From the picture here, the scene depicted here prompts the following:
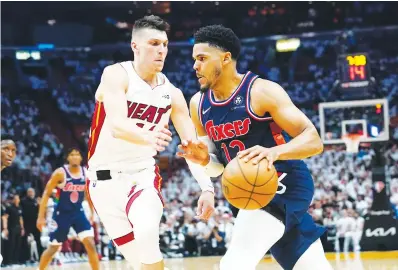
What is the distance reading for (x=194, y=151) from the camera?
4172 mm

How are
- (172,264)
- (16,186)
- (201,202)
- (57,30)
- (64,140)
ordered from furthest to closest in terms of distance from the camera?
(57,30) < (64,140) < (16,186) < (172,264) < (201,202)

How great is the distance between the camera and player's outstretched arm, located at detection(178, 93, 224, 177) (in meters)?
4.13

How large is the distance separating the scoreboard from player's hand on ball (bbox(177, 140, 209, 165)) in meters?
10.4

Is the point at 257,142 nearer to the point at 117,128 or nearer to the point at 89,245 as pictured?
the point at 117,128

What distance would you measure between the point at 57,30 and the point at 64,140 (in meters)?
5.07

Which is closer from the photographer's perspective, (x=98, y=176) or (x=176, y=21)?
(x=98, y=176)

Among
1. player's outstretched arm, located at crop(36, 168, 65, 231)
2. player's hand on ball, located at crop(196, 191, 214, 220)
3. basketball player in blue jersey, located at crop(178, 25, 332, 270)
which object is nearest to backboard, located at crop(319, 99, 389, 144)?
player's outstretched arm, located at crop(36, 168, 65, 231)

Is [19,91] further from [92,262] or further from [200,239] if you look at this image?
[92,262]

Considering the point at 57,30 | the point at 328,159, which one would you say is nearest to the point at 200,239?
the point at 328,159

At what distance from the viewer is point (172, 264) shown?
12.2 m

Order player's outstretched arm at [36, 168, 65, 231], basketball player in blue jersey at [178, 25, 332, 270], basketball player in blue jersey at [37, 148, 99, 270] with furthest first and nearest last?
1. basketball player in blue jersey at [37, 148, 99, 270]
2. player's outstretched arm at [36, 168, 65, 231]
3. basketball player in blue jersey at [178, 25, 332, 270]

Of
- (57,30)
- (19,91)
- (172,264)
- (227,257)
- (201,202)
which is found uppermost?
(57,30)

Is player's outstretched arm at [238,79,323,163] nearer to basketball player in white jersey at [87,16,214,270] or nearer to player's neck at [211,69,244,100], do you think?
player's neck at [211,69,244,100]

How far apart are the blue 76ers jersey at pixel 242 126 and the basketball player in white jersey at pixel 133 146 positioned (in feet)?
2.00
